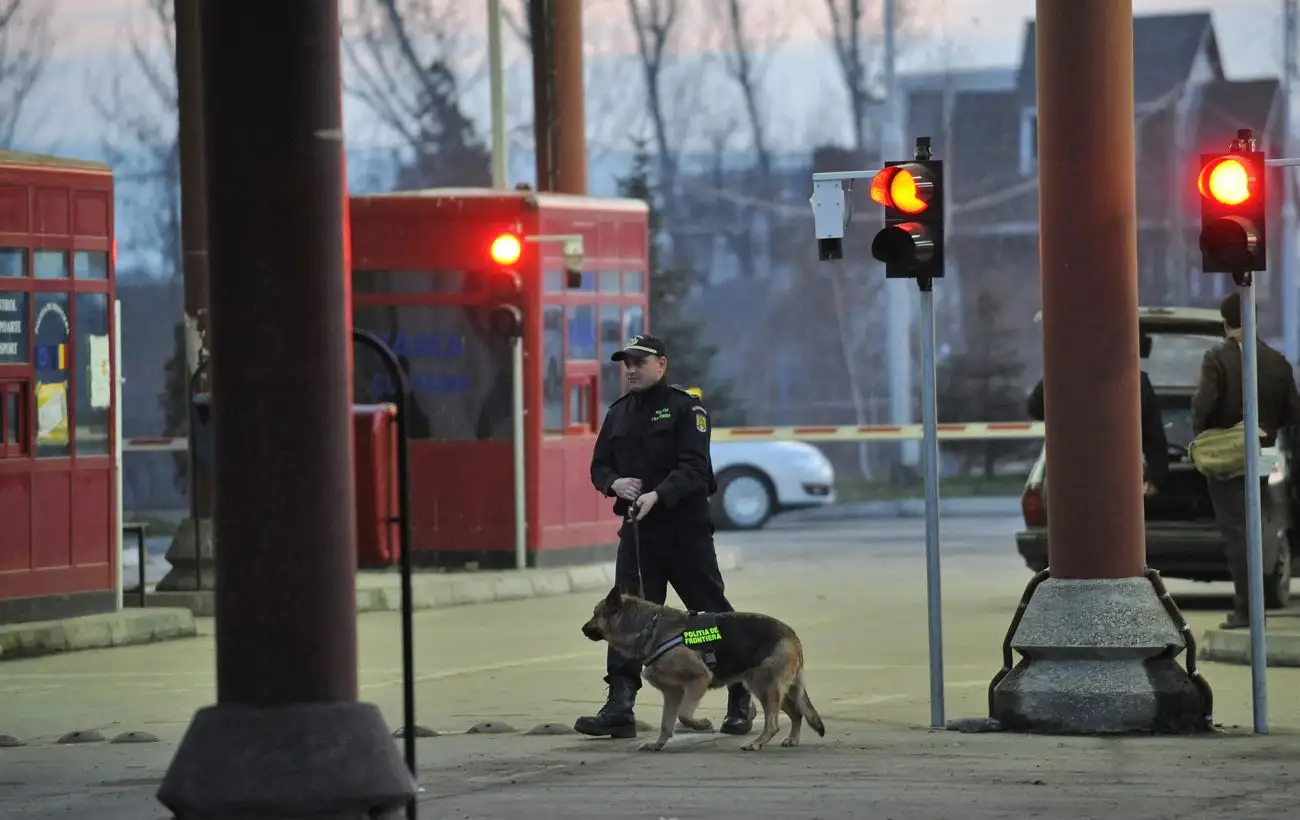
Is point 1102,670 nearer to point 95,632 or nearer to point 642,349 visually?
point 642,349

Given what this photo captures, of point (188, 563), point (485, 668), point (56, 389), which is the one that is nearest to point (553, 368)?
point (188, 563)


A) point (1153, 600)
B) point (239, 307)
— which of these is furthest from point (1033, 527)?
point (239, 307)

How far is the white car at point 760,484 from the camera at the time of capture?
3127 cm

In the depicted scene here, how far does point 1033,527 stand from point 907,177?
726 cm

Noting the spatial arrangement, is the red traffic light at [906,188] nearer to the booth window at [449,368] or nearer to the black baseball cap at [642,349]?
the black baseball cap at [642,349]

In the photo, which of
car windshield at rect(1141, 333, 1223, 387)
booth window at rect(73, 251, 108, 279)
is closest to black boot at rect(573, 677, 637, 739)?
booth window at rect(73, 251, 108, 279)

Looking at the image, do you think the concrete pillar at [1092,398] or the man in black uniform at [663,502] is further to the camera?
the man in black uniform at [663,502]

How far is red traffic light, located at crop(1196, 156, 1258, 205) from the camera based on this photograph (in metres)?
12.0

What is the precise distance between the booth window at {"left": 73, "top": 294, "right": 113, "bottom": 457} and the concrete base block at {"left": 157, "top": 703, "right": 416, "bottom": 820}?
10.6 m

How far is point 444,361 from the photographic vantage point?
22391 mm

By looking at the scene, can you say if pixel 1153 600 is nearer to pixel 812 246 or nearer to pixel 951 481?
pixel 951 481

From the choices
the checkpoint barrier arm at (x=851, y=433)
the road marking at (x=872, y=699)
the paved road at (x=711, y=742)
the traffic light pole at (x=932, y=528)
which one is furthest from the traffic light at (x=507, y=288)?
the checkpoint barrier arm at (x=851, y=433)

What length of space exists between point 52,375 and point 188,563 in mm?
3109

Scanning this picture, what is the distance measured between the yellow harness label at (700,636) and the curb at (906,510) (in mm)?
22373
